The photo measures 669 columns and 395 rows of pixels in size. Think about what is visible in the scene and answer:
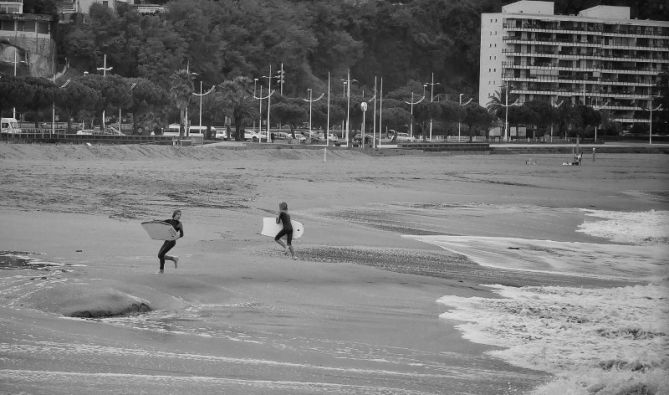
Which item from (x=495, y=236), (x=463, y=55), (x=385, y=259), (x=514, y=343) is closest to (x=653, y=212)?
(x=495, y=236)

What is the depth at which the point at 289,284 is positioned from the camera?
22.5 m

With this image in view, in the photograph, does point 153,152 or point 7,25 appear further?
point 7,25

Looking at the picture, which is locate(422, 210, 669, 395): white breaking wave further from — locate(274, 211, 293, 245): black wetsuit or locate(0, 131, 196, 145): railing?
locate(0, 131, 196, 145): railing

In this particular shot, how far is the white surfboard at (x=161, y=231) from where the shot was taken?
22.0 m

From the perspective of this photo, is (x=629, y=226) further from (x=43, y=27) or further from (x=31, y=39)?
(x=43, y=27)

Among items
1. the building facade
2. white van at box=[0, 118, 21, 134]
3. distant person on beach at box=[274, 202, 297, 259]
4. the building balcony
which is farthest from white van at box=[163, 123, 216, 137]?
distant person on beach at box=[274, 202, 297, 259]

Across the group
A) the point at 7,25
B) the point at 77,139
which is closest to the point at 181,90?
the point at 77,139

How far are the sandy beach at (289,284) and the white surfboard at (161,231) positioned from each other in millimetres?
696

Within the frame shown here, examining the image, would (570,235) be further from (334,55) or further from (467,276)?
(334,55)

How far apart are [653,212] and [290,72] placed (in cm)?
10860

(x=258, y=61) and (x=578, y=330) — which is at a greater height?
(x=258, y=61)

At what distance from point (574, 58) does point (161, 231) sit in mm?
157554

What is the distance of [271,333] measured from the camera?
17797mm

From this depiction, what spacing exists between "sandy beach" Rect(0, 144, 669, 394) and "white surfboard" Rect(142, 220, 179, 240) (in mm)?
696
